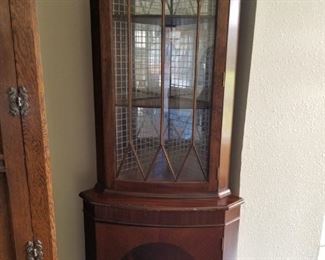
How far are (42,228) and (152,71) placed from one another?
0.60 metres

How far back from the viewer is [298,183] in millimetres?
1259

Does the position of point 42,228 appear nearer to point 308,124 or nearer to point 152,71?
point 152,71

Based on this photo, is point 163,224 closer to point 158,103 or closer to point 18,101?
point 158,103

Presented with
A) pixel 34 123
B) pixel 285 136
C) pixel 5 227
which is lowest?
pixel 5 227

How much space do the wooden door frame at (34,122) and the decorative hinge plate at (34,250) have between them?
0.01 metres

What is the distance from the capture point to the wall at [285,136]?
1.10 meters

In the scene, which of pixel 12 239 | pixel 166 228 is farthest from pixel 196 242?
pixel 12 239

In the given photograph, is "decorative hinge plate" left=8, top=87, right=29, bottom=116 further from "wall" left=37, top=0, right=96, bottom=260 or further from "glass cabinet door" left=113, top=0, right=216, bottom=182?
"wall" left=37, top=0, right=96, bottom=260

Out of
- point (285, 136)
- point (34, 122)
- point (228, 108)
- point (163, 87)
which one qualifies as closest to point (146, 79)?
point (163, 87)

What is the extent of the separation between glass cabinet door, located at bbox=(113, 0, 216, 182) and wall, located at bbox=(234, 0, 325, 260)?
197mm

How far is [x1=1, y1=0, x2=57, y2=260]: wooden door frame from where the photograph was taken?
0.73 metres

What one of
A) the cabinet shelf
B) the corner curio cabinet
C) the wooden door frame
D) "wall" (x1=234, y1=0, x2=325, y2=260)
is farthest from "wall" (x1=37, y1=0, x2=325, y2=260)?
the wooden door frame

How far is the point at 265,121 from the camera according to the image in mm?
1177

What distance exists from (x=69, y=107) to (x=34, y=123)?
52 cm
